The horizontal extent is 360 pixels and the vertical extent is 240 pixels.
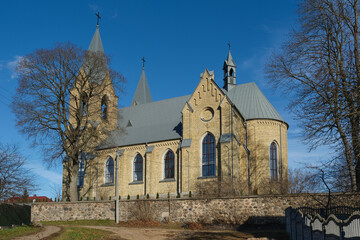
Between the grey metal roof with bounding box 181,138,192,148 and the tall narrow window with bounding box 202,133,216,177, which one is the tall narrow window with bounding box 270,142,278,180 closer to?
the tall narrow window with bounding box 202,133,216,177

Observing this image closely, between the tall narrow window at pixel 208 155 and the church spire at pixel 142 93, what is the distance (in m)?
20.3

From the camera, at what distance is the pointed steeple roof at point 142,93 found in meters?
53.7

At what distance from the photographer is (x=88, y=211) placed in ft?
93.0

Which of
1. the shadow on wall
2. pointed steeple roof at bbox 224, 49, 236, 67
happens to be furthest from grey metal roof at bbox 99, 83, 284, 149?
the shadow on wall

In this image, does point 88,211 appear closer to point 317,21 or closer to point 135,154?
point 135,154

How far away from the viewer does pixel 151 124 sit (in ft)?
136

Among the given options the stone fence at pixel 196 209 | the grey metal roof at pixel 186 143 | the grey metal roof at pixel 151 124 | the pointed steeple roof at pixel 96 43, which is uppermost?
the pointed steeple roof at pixel 96 43

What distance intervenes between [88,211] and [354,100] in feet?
66.9

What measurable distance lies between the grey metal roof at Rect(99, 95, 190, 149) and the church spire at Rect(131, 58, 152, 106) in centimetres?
841

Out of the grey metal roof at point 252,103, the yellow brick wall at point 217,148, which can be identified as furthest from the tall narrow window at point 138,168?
the grey metal roof at point 252,103

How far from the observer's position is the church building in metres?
33.1

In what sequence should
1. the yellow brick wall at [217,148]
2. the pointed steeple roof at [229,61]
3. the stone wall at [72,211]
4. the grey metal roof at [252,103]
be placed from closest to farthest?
1. the stone wall at [72,211]
2. the yellow brick wall at [217,148]
3. the grey metal roof at [252,103]
4. the pointed steeple roof at [229,61]

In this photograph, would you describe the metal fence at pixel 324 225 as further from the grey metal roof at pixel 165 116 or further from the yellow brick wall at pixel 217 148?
the grey metal roof at pixel 165 116

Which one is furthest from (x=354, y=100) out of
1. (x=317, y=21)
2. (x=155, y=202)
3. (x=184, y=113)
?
(x=184, y=113)
